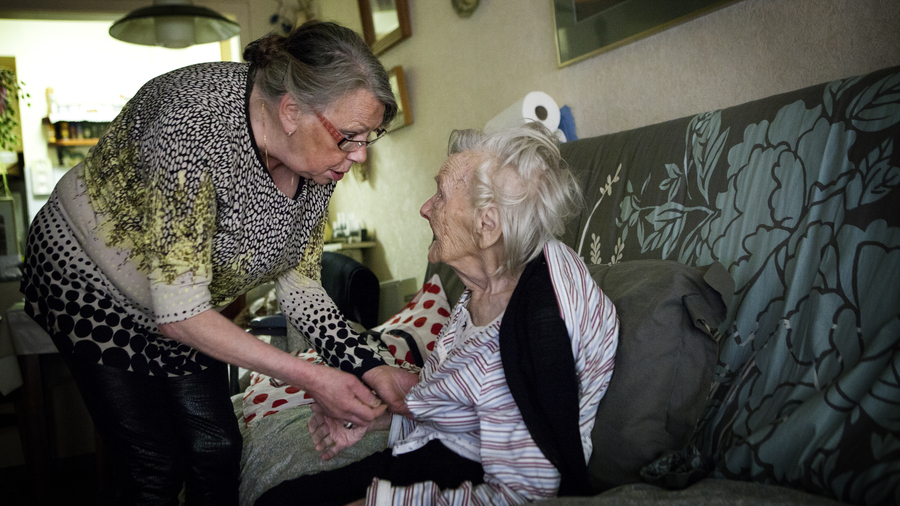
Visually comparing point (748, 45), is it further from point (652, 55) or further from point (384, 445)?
point (384, 445)

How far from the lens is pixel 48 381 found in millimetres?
2898

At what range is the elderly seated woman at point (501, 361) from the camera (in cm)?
106

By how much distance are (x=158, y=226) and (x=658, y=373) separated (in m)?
0.97


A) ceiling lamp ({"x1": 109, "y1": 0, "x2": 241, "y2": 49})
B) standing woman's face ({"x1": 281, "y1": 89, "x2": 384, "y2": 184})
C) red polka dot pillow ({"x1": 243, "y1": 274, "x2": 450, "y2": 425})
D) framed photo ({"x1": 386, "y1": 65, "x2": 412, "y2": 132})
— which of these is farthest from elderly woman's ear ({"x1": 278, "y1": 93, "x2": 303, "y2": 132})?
ceiling lamp ({"x1": 109, "y1": 0, "x2": 241, "y2": 49})

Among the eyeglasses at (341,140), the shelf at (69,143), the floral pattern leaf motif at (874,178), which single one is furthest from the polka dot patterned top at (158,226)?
the shelf at (69,143)

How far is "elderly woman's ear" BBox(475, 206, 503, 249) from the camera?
50.2 inches

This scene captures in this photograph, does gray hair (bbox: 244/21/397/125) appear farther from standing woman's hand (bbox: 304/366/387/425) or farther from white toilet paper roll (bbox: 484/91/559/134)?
white toilet paper roll (bbox: 484/91/559/134)

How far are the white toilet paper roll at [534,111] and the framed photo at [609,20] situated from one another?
0.24 metres

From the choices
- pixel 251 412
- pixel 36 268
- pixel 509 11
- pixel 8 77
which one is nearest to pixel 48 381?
pixel 251 412

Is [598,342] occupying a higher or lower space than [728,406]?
higher

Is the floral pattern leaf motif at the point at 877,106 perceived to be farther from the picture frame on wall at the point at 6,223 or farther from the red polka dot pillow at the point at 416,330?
the picture frame on wall at the point at 6,223

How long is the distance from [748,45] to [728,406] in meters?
1.08

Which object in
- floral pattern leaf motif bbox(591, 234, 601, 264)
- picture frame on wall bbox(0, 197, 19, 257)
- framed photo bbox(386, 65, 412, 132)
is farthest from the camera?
picture frame on wall bbox(0, 197, 19, 257)

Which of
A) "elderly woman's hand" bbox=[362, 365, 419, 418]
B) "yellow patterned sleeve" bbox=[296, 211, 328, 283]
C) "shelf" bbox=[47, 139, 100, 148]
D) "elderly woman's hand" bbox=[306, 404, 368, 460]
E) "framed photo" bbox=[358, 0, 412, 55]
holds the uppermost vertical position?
"shelf" bbox=[47, 139, 100, 148]
